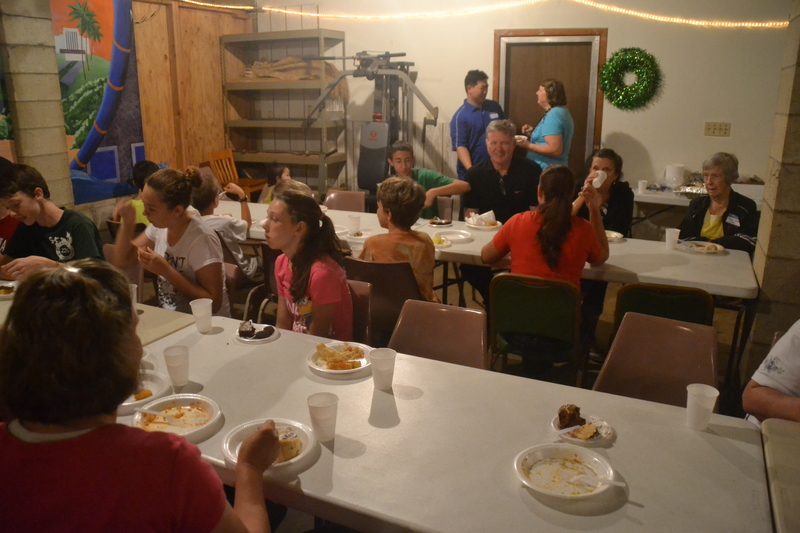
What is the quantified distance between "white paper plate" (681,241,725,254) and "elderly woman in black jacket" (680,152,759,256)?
0.69ft

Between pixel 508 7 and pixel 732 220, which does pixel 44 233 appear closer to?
pixel 732 220

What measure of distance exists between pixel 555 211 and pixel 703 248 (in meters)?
1.13

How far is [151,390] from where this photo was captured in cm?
175

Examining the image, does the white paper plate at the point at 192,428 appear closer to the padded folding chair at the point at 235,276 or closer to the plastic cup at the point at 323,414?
the plastic cup at the point at 323,414

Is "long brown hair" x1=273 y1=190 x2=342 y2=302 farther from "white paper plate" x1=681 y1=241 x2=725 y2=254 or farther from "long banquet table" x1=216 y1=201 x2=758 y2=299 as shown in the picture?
"white paper plate" x1=681 y1=241 x2=725 y2=254

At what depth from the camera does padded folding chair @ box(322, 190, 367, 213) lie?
5000 mm

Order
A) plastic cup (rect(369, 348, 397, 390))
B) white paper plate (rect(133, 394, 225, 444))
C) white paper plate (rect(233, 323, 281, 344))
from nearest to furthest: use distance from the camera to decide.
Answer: white paper plate (rect(133, 394, 225, 444)) → plastic cup (rect(369, 348, 397, 390)) → white paper plate (rect(233, 323, 281, 344))

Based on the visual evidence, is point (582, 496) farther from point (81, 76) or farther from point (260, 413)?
point (81, 76)

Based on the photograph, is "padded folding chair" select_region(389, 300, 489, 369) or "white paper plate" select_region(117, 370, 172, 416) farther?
"padded folding chair" select_region(389, 300, 489, 369)

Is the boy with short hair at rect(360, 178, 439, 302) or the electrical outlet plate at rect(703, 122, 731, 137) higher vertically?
the electrical outlet plate at rect(703, 122, 731, 137)

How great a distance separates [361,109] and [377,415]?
18.9ft

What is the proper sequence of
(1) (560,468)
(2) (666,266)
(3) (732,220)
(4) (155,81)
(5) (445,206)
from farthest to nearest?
1. (4) (155,81)
2. (5) (445,206)
3. (3) (732,220)
4. (2) (666,266)
5. (1) (560,468)

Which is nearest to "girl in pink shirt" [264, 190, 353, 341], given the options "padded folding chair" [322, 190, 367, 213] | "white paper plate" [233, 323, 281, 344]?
"white paper plate" [233, 323, 281, 344]

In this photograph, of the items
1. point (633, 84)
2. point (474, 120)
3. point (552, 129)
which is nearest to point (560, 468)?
point (552, 129)
